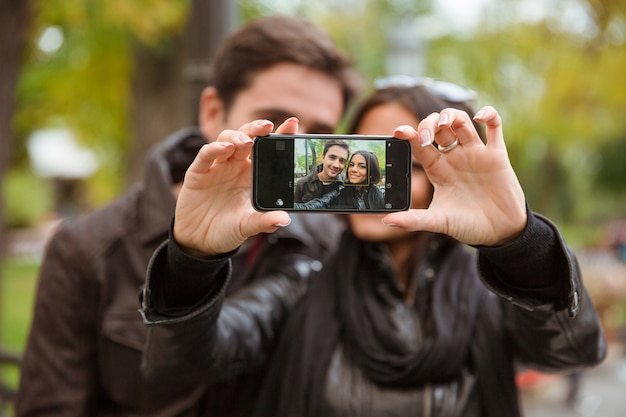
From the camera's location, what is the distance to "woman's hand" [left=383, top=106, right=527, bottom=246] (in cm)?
147

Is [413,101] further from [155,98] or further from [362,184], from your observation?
[155,98]

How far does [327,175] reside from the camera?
152cm

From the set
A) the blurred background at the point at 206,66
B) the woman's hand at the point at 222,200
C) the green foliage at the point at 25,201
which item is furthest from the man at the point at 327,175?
the green foliage at the point at 25,201

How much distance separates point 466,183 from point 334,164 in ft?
0.97

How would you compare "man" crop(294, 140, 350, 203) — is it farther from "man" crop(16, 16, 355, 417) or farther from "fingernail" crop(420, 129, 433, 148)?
"man" crop(16, 16, 355, 417)

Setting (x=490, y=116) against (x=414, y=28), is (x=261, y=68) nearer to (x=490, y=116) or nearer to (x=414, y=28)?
(x=490, y=116)

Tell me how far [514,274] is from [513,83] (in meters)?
11.7

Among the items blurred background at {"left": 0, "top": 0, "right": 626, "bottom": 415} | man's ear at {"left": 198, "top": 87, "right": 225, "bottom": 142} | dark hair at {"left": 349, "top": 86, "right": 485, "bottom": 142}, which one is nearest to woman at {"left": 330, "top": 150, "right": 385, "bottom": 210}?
dark hair at {"left": 349, "top": 86, "right": 485, "bottom": 142}

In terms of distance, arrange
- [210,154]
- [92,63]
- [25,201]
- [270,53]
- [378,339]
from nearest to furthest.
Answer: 1. [210,154]
2. [378,339]
3. [270,53]
4. [92,63]
5. [25,201]

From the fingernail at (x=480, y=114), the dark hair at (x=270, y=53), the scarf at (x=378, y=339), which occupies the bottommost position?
the scarf at (x=378, y=339)

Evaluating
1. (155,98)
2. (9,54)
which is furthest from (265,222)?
(155,98)

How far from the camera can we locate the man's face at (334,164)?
59.9 inches

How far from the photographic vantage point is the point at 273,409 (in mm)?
1985

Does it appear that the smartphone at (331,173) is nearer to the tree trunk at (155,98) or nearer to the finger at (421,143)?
the finger at (421,143)
